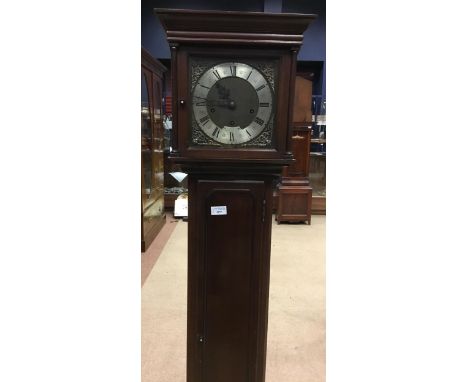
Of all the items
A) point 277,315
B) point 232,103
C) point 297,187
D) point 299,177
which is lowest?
point 277,315

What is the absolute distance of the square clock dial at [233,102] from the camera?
116 centimetres

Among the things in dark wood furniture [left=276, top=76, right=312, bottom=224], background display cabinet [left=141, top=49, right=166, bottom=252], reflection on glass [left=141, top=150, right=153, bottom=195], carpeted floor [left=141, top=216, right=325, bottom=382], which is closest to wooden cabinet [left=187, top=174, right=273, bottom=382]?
carpeted floor [left=141, top=216, right=325, bottom=382]

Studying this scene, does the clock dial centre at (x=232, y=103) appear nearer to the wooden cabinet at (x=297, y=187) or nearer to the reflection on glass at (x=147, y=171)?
the reflection on glass at (x=147, y=171)

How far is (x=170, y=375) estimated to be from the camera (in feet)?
5.41

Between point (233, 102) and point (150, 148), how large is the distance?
2.26m

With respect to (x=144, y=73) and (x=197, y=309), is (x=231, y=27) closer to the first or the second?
(x=197, y=309)

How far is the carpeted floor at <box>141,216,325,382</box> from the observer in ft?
5.58

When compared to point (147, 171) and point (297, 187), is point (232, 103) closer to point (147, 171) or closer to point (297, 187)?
point (147, 171)

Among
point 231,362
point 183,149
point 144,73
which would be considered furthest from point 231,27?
point 144,73

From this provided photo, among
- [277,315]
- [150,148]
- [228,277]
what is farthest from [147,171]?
[228,277]

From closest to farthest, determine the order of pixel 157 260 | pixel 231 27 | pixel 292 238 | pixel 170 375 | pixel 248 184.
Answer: pixel 231 27
pixel 248 184
pixel 170 375
pixel 157 260
pixel 292 238

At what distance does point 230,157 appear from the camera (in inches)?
46.3

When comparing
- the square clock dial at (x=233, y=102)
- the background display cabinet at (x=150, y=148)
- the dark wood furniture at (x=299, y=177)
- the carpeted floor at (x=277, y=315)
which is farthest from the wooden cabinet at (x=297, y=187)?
the square clock dial at (x=233, y=102)

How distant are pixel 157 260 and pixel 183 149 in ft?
6.47
